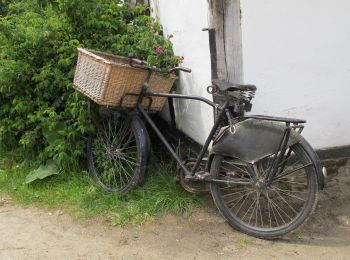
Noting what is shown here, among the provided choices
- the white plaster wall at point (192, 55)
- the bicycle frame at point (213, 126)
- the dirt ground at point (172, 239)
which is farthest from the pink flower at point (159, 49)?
the dirt ground at point (172, 239)

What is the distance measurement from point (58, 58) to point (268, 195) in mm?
2917

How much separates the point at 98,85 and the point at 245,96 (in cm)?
138

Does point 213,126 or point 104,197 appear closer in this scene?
point 213,126

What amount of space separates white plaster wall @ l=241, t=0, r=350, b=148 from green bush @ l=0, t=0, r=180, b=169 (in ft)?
3.50

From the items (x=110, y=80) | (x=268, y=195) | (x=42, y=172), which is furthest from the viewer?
(x=42, y=172)

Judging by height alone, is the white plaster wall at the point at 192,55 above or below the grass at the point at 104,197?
above

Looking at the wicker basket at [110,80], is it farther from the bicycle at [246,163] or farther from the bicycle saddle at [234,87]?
the bicycle saddle at [234,87]

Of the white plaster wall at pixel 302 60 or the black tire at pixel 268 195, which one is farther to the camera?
the white plaster wall at pixel 302 60

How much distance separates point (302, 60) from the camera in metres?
4.74

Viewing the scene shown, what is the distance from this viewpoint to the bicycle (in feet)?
13.7

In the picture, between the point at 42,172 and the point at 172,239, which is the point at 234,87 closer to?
the point at 172,239

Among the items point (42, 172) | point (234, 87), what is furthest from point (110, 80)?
point (42, 172)

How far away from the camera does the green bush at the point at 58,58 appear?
18.0ft

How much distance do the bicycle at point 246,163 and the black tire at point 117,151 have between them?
0.04 feet
